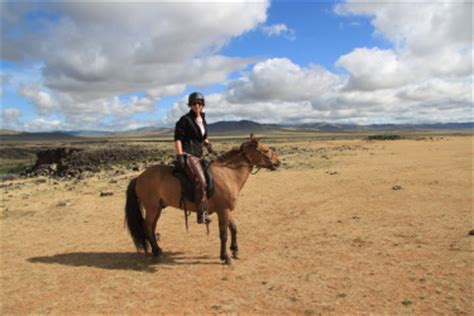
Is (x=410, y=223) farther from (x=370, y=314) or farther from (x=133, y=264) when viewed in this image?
(x=133, y=264)

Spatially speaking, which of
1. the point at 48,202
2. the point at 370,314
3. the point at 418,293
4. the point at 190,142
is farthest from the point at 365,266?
the point at 48,202

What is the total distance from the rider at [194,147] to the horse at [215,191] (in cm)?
30

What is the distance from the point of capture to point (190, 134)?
814 cm

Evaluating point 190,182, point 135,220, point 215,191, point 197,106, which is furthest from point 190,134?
point 135,220

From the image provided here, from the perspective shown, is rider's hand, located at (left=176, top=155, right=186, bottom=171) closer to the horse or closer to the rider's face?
the horse

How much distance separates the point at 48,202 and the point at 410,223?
48.0 ft

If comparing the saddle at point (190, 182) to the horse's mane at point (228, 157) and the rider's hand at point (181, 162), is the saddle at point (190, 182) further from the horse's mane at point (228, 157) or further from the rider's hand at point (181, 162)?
the horse's mane at point (228, 157)

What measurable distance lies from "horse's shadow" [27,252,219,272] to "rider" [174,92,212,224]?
127cm

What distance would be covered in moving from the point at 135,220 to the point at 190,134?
250cm

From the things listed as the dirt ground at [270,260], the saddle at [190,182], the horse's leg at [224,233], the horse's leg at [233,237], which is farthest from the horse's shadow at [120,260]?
the saddle at [190,182]

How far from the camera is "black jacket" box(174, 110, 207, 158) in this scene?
8031 millimetres

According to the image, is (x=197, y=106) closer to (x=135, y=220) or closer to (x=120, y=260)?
(x=135, y=220)

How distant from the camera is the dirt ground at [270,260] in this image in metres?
6.47

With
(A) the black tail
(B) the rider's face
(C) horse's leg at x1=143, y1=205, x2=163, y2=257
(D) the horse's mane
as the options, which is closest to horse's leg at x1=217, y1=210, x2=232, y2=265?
(D) the horse's mane
